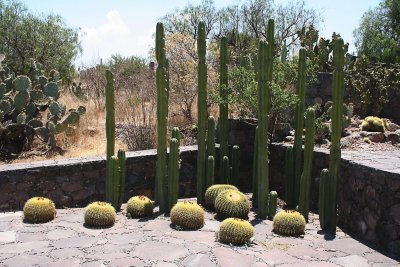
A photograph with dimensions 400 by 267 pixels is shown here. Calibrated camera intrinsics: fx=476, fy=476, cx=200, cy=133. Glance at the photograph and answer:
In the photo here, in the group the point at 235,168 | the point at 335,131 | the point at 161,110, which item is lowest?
the point at 235,168

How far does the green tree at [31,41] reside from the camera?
53.4 feet

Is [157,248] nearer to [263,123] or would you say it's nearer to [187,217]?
[187,217]

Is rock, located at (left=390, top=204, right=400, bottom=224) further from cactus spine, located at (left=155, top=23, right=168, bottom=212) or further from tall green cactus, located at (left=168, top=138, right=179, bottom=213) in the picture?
cactus spine, located at (left=155, top=23, right=168, bottom=212)

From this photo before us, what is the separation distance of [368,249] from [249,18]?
58.0 ft

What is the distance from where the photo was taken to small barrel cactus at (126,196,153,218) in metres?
6.18

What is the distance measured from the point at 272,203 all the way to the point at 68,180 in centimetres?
297

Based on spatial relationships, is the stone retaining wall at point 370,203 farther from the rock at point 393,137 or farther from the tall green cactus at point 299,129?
the rock at point 393,137

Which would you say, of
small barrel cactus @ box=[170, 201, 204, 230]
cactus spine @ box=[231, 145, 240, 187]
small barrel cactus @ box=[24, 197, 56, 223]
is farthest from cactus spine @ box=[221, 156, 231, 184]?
small barrel cactus @ box=[24, 197, 56, 223]

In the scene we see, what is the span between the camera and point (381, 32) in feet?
72.6

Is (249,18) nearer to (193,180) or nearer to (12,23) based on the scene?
(12,23)

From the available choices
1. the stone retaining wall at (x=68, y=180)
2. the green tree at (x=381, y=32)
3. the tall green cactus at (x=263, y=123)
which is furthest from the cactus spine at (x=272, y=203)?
the green tree at (x=381, y=32)

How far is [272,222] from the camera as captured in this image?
616cm

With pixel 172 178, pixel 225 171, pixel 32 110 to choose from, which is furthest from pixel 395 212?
pixel 32 110

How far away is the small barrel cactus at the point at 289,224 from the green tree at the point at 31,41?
40.9ft
